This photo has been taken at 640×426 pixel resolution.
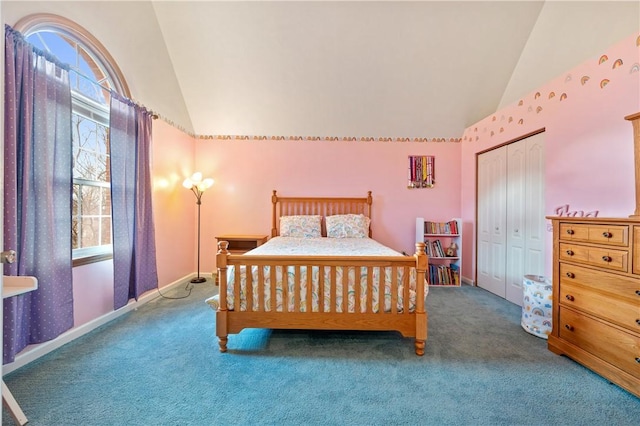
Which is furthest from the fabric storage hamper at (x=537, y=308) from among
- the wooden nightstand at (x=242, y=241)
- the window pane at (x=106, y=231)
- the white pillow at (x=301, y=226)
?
the window pane at (x=106, y=231)

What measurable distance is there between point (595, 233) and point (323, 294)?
1791mm

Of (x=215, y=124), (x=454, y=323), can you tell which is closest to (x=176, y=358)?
(x=454, y=323)

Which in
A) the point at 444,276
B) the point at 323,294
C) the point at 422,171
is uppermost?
the point at 422,171

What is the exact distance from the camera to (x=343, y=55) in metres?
3.16

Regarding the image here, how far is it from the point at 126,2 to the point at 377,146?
3256 millimetres

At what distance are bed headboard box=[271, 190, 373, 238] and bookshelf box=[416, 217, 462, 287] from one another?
79 cm

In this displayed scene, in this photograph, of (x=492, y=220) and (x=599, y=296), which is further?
(x=492, y=220)

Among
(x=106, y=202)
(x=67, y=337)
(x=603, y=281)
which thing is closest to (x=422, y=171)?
(x=603, y=281)

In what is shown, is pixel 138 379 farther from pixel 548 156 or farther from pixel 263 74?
pixel 548 156

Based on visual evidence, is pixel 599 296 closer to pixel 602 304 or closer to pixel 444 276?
pixel 602 304

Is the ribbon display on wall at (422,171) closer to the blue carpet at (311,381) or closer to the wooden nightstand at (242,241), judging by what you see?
the blue carpet at (311,381)

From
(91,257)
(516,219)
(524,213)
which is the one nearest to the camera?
(91,257)

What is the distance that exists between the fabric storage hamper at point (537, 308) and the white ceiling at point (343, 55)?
212 cm

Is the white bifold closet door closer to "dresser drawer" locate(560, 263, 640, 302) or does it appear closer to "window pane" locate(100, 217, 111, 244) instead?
"dresser drawer" locate(560, 263, 640, 302)
